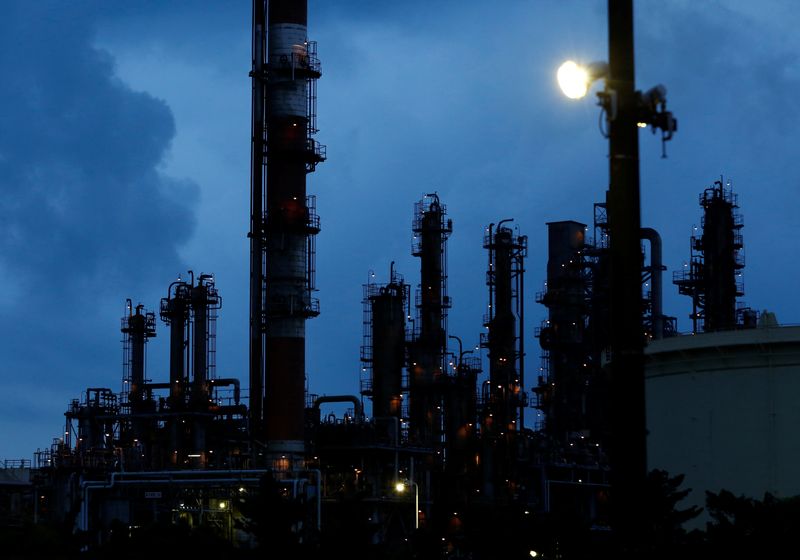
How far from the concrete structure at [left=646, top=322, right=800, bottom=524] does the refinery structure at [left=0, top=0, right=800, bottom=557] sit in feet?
0.26

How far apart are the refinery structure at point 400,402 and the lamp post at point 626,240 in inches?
1142

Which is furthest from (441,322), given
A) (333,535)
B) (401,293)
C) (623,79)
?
(623,79)

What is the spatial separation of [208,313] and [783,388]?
101 feet

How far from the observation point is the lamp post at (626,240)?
876cm

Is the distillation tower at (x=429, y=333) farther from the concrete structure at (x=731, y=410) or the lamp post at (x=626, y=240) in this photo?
the lamp post at (x=626, y=240)

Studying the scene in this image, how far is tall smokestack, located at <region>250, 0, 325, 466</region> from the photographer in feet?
188

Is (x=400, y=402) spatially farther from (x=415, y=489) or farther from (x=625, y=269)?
(x=625, y=269)

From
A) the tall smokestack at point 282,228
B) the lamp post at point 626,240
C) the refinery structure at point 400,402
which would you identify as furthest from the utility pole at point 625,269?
the tall smokestack at point 282,228

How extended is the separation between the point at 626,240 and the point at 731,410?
135 ft

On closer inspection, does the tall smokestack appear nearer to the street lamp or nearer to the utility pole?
the street lamp

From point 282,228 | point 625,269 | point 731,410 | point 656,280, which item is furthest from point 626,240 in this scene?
point 656,280

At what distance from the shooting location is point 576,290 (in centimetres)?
7950

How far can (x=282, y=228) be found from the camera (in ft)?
190

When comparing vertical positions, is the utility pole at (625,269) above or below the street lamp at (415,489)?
above
